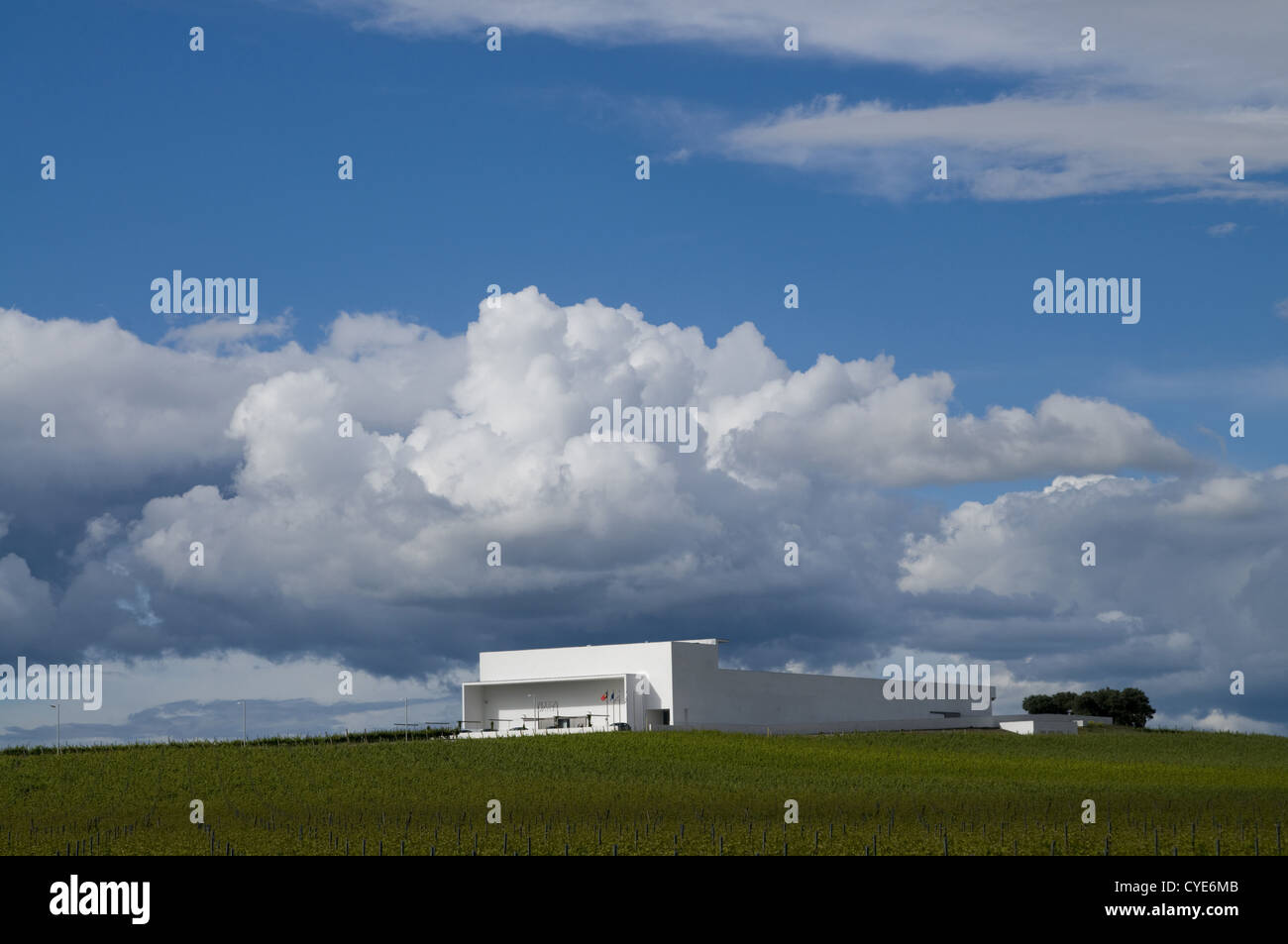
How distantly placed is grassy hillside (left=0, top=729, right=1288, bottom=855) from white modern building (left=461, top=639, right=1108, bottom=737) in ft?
14.5

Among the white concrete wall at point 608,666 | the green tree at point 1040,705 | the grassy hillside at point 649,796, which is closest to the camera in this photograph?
the grassy hillside at point 649,796

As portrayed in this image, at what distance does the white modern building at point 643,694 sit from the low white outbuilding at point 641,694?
0.05m

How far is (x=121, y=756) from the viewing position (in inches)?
2370

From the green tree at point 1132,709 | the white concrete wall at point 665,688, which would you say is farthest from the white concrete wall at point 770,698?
the green tree at point 1132,709

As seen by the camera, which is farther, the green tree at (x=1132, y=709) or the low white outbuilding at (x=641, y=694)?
the green tree at (x=1132, y=709)

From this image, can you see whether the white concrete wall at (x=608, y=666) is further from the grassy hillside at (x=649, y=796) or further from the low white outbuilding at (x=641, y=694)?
the grassy hillside at (x=649, y=796)

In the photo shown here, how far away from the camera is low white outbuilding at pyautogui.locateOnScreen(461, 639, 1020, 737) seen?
71.3 meters

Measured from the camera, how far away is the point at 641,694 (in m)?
71.6

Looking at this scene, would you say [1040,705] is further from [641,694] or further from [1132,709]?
[641,694]

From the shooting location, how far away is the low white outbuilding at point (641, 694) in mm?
71312

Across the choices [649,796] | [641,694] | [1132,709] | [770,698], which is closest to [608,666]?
[641,694]

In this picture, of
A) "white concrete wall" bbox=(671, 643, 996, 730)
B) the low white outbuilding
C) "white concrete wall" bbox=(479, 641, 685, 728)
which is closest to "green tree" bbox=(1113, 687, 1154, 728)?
"white concrete wall" bbox=(671, 643, 996, 730)
